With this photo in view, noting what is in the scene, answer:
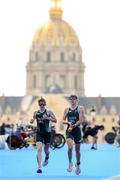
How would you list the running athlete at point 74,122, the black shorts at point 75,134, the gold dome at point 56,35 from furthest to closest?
the gold dome at point 56,35
the black shorts at point 75,134
the running athlete at point 74,122

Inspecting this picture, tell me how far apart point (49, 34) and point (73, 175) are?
16794cm

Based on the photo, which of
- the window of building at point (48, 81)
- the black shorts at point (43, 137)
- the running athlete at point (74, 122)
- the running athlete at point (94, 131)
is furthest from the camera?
the window of building at point (48, 81)

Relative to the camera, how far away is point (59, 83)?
608ft

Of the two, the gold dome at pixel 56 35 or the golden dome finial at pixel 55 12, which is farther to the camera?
the golden dome finial at pixel 55 12

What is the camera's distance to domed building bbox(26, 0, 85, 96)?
186 meters

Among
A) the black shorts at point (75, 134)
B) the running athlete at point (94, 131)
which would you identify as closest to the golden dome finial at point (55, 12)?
the running athlete at point (94, 131)

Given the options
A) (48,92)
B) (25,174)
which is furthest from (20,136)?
(48,92)

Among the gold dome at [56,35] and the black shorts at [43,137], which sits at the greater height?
the gold dome at [56,35]

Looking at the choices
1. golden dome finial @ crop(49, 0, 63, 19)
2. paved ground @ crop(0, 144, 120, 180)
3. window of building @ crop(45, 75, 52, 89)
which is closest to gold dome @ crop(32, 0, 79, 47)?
golden dome finial @ crop(49, 0, 63, 19)

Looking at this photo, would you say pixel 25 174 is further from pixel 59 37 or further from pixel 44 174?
pixel 59 37

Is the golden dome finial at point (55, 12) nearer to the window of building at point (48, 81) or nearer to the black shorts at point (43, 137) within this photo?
the window of building at point (48, 81)

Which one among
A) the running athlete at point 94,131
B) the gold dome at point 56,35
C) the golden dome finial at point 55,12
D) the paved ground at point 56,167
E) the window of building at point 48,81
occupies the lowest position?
the paved ground at point 56,167

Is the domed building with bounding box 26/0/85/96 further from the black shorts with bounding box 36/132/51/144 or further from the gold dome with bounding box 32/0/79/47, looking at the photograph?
the black shorts with bounding box 36/132/51/144

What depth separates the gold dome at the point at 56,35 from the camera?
189375mm
